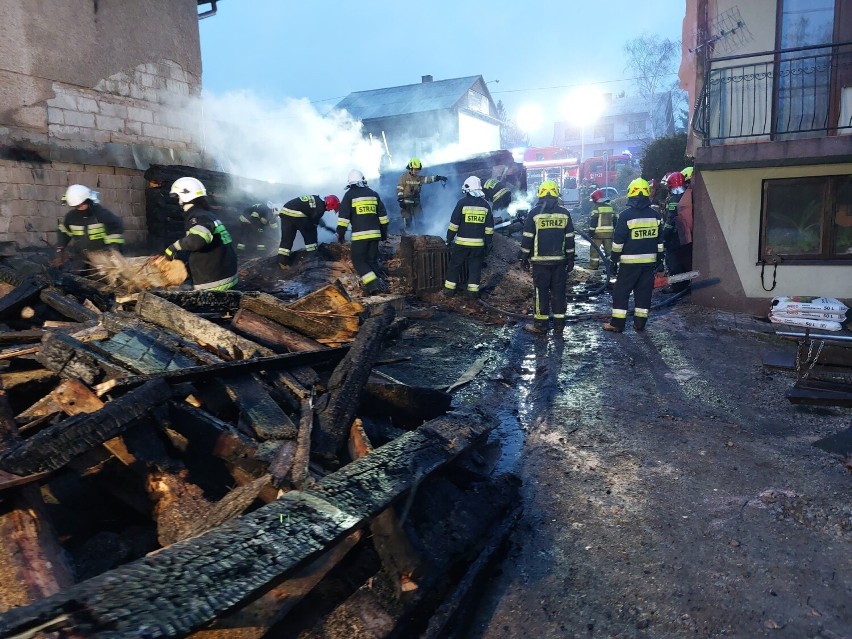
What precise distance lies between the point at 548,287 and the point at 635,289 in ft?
3.81

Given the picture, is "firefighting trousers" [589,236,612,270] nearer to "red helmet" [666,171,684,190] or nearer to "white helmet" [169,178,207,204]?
"red helmet" [666,171,684,190]

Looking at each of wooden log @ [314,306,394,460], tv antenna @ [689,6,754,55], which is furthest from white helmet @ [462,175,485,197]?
wooden log @ [314,306,394,460]

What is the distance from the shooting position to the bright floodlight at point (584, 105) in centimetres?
5159

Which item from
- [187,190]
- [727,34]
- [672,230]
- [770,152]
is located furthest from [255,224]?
[770,152]

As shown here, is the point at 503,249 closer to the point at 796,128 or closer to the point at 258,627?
the point at 796,128

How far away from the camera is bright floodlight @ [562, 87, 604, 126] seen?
169 feet

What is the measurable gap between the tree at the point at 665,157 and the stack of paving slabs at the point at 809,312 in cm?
1163

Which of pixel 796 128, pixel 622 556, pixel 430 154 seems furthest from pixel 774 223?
pixel 430 154

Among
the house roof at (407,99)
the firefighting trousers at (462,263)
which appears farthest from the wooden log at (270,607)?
the house roof at (407,99)

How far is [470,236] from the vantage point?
8.64 meters

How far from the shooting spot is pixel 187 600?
5.68ft

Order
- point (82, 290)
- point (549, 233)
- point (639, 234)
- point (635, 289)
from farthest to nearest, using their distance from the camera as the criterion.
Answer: point (549, 233), point (635, 289), point (639, 234), point (82, 290)

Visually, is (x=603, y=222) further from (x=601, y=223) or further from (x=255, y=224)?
(x=255, y=224)

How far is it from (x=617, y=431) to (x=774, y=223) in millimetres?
5852
